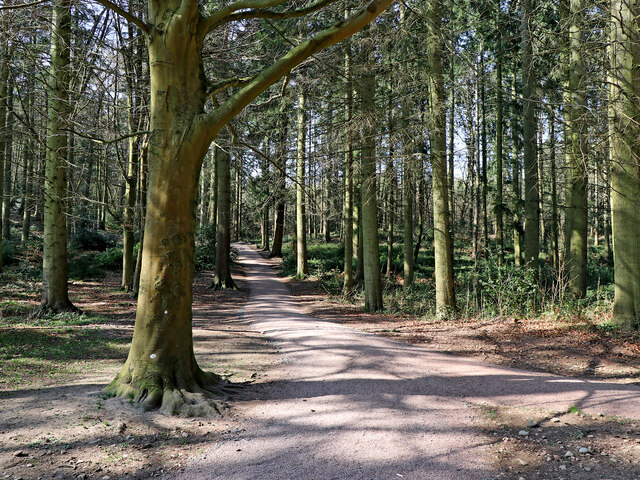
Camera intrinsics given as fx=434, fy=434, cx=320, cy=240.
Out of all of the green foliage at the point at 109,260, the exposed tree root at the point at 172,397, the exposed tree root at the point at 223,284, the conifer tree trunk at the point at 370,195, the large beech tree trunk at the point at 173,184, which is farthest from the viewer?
the green foliage at the point at 109,260

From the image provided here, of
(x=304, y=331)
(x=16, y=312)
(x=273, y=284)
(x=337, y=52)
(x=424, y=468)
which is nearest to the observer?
(x=424, y=468)

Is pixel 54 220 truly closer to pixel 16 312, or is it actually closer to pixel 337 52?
pixel 16 312

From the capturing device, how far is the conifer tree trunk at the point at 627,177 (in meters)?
8.09

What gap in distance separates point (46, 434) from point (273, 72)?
427cm

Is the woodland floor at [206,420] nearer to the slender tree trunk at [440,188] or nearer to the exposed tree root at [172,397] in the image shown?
the exposed tree root at [172,397]

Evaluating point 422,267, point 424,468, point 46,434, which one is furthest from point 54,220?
point 422,267

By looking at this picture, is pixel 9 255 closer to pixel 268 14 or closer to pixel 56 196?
pixel 56 196

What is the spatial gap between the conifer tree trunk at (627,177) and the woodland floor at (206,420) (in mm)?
792

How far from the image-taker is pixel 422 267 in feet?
82.1

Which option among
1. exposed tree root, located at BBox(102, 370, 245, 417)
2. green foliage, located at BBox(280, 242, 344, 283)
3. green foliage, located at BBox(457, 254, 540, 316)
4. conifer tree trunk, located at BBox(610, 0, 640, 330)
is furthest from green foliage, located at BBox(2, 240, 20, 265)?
conifer tree trunk, located at BBox(610, 0, 640, 330)

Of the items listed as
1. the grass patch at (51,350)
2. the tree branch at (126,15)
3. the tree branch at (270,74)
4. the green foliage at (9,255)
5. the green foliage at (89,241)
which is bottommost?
the grass patch at (51,350)

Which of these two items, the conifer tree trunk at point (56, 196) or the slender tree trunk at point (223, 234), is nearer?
the conifer tree trunk at point (56, 196)

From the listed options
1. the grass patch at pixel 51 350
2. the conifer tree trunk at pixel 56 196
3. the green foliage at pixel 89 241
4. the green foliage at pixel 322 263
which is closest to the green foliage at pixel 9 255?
the green foliage at pixel 89 241

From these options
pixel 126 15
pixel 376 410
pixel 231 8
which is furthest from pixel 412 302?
pixel 126 15
